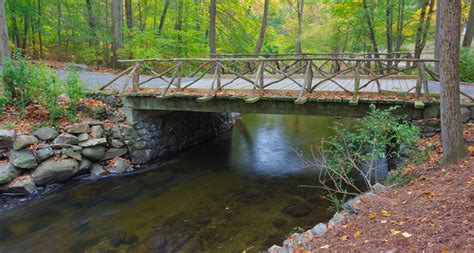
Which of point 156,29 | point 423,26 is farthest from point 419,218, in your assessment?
point 156,29

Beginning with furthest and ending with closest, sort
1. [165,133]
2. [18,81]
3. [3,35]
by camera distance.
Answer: [3,35] → [165,133] → [18,81]

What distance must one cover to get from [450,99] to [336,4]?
1299 cm

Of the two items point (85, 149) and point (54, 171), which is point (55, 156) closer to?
point (54, 171)

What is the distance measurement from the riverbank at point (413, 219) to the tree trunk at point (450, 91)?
23 centimetres

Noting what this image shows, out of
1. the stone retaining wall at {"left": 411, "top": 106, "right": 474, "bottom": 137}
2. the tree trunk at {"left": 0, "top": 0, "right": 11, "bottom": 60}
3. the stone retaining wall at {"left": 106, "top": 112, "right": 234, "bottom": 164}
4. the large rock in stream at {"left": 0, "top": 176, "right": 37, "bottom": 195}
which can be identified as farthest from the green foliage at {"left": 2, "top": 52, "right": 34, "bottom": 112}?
the stone retaining wall at {"left": 411, "top": 106, "right": 474, "bottom": 137}

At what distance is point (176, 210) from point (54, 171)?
3.44 metres

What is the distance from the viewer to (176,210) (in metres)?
7.25

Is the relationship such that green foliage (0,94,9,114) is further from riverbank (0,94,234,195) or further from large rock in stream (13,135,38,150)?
large rock in stream (13,135,38,150)

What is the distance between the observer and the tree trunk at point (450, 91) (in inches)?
213

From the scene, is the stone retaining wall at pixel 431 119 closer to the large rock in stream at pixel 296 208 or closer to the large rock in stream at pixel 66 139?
the large rock in stream at pixel 296 208

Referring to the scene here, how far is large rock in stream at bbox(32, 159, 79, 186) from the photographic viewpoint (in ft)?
26.8

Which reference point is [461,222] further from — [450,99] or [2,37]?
[2,37]

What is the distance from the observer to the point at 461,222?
12.0 feet

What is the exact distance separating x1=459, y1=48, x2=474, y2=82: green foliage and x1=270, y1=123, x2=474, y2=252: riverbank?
8.83 metres
